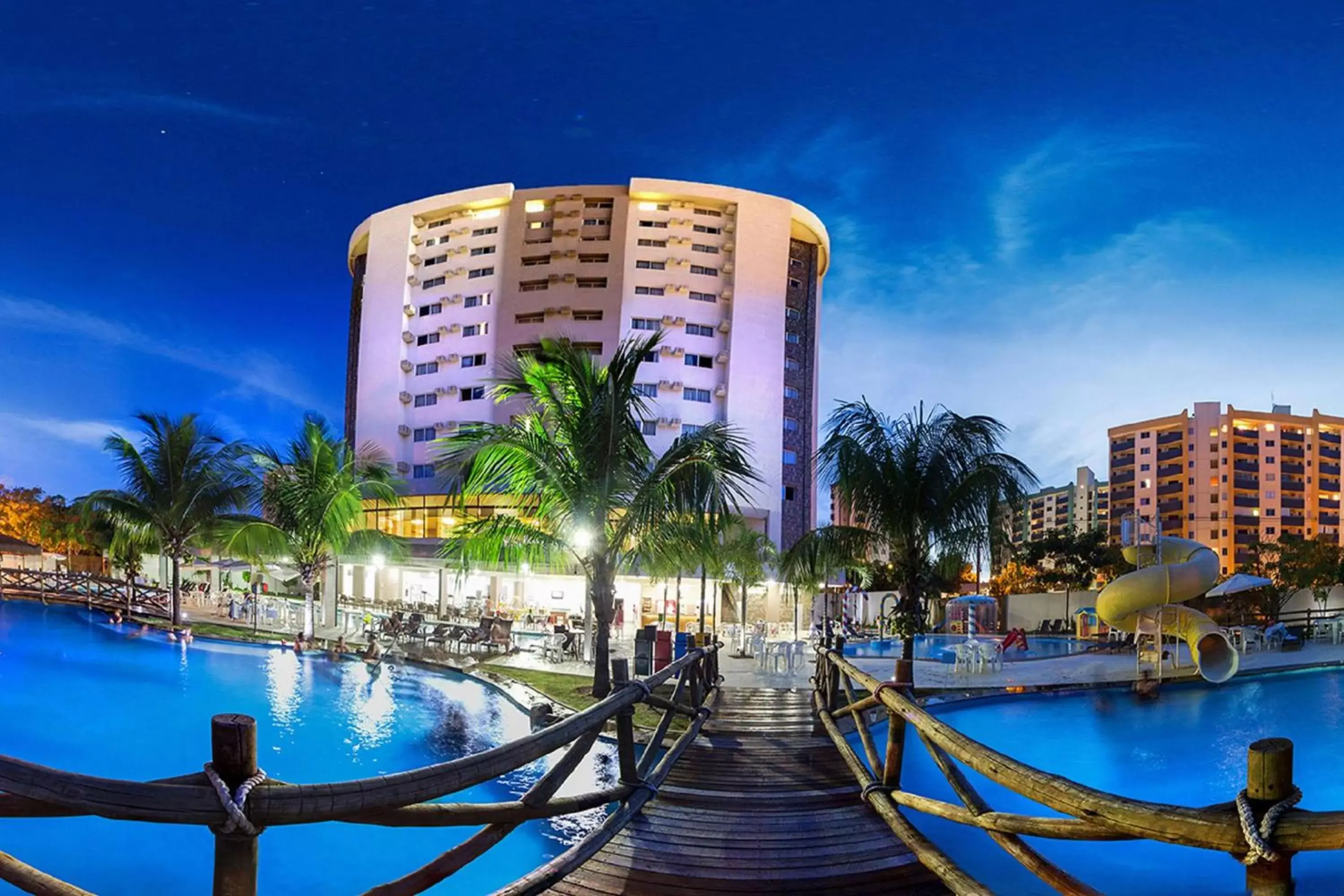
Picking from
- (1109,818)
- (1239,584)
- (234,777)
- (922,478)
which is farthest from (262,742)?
(1239,584)

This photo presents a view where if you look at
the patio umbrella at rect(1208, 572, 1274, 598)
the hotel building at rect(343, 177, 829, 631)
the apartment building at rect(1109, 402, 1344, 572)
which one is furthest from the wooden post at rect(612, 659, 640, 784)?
the apartment building at rect(1109, 402, 1344, 572)

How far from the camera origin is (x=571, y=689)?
13484 millimetres

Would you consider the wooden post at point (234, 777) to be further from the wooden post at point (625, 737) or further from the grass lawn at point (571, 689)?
the grass lawn at point (571, 689)

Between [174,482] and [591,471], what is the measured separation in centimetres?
2285

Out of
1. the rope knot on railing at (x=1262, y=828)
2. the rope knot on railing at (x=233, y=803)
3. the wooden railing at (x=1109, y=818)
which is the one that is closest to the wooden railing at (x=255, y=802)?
the rope knot on railing at (x=233, y=803)

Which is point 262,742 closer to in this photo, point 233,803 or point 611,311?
point 233,803

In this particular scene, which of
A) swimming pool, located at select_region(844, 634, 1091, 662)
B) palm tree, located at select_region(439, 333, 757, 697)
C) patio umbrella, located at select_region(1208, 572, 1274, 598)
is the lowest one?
swimming pool, located at select_region(844, 634, 1091, 662)

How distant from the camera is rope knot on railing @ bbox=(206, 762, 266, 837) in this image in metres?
1.95

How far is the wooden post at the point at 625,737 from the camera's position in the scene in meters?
4.91

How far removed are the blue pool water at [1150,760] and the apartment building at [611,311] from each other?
30.5 meters

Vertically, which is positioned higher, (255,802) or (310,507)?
(310,507)

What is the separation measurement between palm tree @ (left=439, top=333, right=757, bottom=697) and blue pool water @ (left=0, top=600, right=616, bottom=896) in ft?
8.33

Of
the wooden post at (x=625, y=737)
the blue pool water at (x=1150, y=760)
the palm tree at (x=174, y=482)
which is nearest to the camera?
the wooden post at (x=625, y=737)

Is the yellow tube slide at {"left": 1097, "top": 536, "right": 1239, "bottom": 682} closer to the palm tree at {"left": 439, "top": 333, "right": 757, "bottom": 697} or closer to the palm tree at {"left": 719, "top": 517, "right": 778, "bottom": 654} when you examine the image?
the palm tree at {"left": 719, "top": 517, "right": 778, "bottom": 654}
